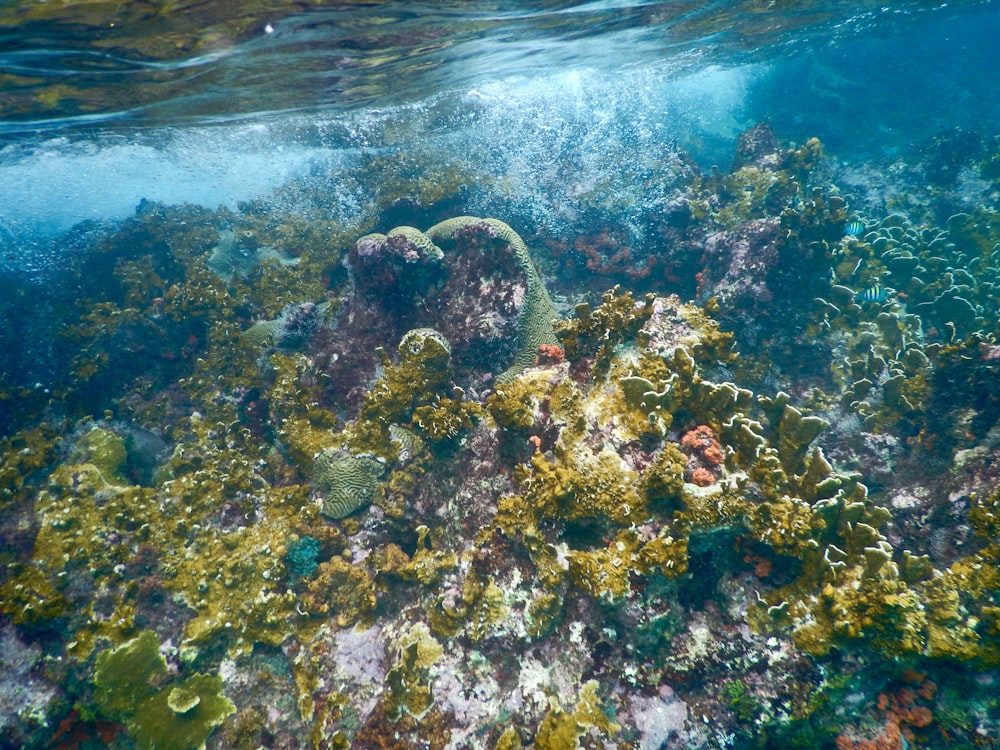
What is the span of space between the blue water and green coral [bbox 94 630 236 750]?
10.5 metres

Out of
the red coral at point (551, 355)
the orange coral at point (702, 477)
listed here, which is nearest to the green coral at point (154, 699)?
the red coral at point (551, 355)

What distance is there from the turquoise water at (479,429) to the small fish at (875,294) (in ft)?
0.89

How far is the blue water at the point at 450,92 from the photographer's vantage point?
34.6 ft

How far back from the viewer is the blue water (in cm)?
1053

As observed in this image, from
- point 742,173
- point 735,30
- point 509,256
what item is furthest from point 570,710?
point 735,30

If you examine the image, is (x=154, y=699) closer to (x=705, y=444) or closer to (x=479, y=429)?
(x=479, y=429)

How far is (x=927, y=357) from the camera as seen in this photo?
25.4 ft

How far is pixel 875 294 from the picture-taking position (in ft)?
30.6

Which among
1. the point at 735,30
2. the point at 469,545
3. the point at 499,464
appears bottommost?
the point at 469,545

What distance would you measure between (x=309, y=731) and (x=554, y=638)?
11.1 ft

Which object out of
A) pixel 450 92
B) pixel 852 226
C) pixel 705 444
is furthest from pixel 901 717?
pixel 450 92

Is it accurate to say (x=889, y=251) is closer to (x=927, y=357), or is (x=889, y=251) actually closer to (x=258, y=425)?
(x=927, y=357)

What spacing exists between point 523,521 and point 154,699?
211 inches

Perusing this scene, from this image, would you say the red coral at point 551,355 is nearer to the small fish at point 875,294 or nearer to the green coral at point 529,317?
the green coral at point 529,317
